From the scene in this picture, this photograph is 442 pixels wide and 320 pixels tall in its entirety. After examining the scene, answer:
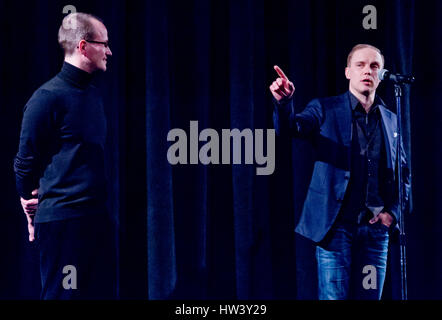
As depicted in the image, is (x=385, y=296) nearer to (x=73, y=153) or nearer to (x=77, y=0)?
(x=73, y=153)

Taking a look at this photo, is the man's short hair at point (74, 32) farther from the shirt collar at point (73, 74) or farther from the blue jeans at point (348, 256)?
the blue jeans at point (348, 256)

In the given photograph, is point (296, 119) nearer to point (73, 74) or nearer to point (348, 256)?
point (348, 256)

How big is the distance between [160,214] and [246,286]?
0.63 metres

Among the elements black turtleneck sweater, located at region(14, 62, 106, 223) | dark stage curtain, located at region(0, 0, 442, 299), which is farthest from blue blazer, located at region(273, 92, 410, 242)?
→ black turtleneck sweater, located at region(14, 62, 106, 223)

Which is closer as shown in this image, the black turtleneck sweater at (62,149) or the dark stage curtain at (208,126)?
the black turtleneck sweater at (62,149)

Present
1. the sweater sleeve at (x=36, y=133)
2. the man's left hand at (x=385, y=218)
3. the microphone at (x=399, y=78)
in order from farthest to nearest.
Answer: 1. the man's left hand at (x=385, y=218)
2. the microphone at (x=399, y=78)
3. the sweater sleeve at (x=36, y=133)

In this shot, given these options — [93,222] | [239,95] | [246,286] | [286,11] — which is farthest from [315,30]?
[93,222]

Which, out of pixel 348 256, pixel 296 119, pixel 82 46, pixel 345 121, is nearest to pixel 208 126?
pixel 296 119

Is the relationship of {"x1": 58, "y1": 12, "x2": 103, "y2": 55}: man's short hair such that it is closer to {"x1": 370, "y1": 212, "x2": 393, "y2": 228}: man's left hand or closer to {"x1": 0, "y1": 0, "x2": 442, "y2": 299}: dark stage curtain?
{"x1": 0, "y1": 0, "x2": 442, "y2": 299}: dark stage curtain

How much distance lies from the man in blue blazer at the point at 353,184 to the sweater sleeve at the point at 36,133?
1.02m

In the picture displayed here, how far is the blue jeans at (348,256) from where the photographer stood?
Answer: 2.43 m

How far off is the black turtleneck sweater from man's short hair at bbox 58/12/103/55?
0.42 feet

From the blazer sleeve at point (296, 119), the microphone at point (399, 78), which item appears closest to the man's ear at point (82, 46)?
the blazer sleeve at point (296, 119)

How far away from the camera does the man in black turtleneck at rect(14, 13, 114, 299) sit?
2.13 meters
